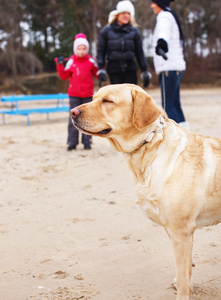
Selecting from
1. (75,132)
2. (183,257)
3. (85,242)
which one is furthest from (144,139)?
(75,132)

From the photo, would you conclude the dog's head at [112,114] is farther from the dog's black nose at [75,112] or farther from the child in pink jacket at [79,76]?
the child in pink jacket at [79,76]

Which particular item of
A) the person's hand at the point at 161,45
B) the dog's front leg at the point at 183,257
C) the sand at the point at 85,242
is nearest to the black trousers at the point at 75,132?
the sand at the point at 85,242

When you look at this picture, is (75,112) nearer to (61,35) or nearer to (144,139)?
(144,139)

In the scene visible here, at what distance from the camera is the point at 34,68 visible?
29.8 meters

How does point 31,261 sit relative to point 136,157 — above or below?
below

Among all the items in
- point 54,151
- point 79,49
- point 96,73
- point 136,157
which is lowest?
point 54,151

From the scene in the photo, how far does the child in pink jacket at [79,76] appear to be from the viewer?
269 inches

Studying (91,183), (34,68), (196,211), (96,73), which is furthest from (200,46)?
(196,211)

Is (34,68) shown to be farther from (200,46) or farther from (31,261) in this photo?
(31,261)

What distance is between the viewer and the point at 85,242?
329 centimetres

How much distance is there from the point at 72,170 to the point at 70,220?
197 cm

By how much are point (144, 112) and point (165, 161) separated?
0.32 m

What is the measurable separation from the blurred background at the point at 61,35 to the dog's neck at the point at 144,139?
2114 cm

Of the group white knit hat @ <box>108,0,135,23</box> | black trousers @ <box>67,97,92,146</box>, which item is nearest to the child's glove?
black trousers @ <box>67,97,92,146</box>
